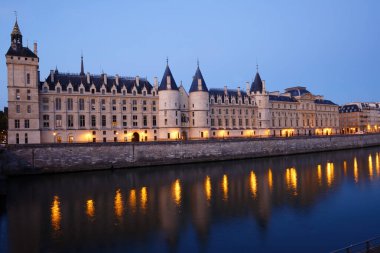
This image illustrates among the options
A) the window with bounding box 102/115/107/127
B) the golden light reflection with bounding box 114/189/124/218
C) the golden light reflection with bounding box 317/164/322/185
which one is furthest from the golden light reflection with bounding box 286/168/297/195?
the window with bounding box 102/115/107/127

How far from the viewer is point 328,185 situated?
32.1 m

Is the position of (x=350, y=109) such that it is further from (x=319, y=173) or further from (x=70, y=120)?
(x=70, y=120)

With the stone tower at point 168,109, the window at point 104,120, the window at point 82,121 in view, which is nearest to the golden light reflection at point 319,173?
the stone tower at point 168,109

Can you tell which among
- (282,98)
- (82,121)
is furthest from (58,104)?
(282,98)

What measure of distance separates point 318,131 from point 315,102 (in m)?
7.98

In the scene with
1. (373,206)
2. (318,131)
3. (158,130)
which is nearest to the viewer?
(373,206)

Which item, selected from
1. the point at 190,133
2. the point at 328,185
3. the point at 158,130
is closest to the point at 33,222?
the point at 328,185

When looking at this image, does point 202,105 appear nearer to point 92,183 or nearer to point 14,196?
point 92,183

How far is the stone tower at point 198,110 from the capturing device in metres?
63.8

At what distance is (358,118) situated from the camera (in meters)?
111

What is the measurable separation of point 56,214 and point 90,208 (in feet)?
7.92

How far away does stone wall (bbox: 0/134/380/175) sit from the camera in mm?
39844

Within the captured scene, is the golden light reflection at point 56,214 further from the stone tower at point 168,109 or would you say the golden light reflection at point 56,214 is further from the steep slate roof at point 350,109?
the steep slate roof at point 350,109

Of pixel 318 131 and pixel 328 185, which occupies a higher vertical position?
pixel 318 131
